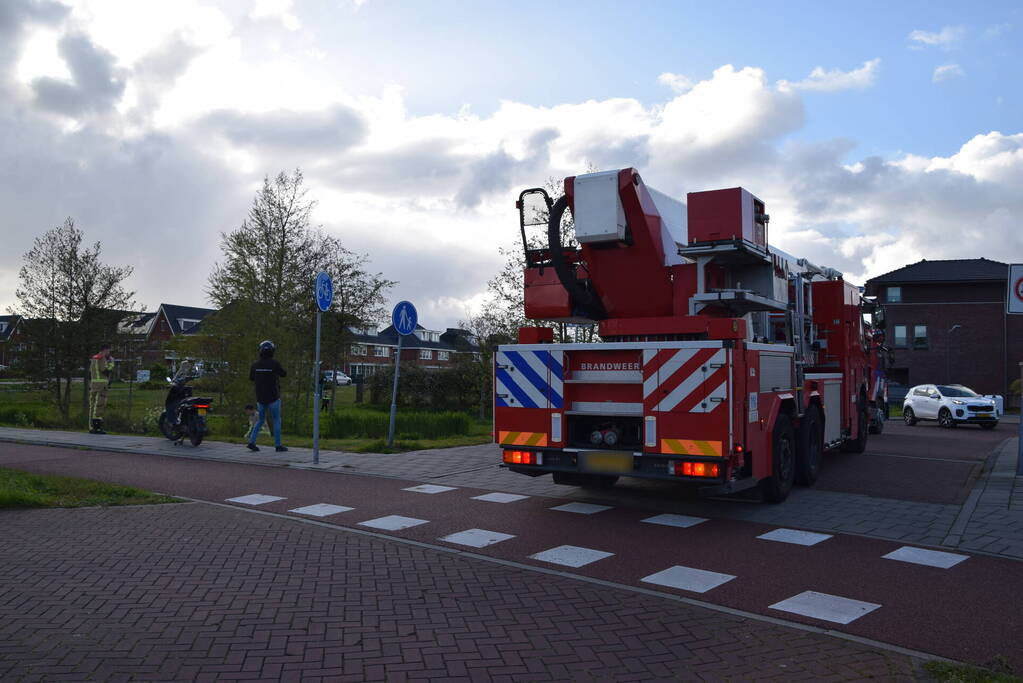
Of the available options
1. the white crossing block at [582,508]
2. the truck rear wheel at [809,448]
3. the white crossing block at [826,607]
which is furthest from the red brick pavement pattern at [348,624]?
the truck rear wheel at [809,448]

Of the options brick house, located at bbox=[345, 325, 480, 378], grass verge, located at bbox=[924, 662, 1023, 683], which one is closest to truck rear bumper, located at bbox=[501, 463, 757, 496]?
grass verge, located at bbox=[924, 662, 1023, 683]

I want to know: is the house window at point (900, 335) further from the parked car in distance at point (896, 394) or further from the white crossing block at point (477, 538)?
the white crossing block at point (477, 538)

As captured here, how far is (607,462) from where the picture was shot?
789 centimetres

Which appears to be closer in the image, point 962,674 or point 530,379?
point 962,674

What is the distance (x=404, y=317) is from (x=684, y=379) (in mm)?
7194

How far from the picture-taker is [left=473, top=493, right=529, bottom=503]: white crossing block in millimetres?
9001

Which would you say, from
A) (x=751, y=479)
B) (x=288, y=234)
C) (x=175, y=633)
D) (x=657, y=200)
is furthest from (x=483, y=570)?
(x=288, y=234)

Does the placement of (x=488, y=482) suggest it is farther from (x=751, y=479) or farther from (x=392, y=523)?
(x=751, y=479)

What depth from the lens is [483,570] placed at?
5.96m

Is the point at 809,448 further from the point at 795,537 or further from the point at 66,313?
the point at 66,313

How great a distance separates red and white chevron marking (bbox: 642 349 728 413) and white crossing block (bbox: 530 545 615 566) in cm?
163

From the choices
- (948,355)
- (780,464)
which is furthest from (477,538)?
(948,355)

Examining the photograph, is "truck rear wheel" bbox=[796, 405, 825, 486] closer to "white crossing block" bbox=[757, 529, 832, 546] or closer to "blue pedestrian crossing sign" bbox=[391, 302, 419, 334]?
"white crossing block" bbox=[757, 529, 832, 546]

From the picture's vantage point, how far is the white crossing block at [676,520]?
780cm
